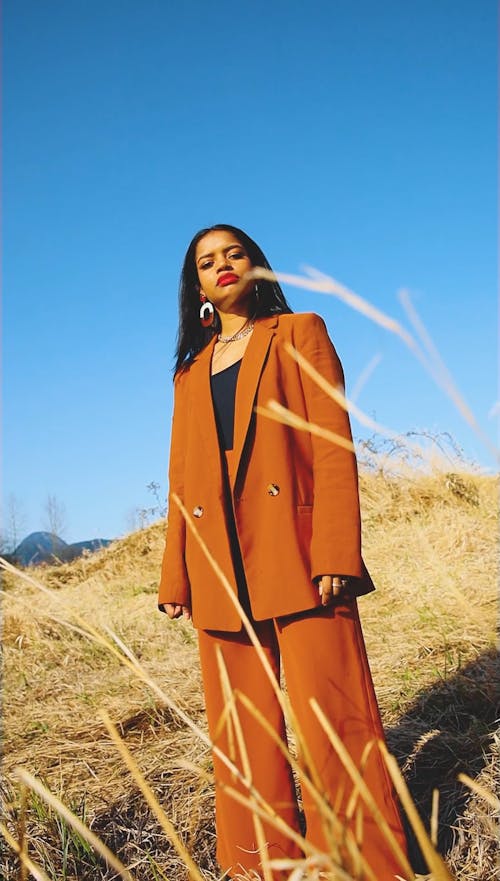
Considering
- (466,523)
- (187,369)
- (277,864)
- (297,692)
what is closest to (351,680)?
(297,692)

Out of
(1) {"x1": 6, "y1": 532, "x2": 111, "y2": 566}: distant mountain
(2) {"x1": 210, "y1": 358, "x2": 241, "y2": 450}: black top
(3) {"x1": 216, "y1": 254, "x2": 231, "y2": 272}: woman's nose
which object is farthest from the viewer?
(1) {"x1": 6, "y1": 532, "x2": 111, "y2": 566}: distant mountain

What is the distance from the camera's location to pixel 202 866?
2223mm

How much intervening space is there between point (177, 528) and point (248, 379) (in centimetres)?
55

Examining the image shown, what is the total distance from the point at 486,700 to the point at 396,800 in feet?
3.67

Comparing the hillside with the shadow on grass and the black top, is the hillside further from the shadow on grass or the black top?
the black top

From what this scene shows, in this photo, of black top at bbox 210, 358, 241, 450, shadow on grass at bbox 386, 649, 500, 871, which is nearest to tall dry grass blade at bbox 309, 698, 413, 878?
black top at bbox 210, 358, 241, 450

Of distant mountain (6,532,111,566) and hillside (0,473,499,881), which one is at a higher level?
distant mountain (6,532,111,566)

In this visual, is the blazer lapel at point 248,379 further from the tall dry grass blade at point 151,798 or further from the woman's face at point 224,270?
the tall dry grass blade at point 151,798

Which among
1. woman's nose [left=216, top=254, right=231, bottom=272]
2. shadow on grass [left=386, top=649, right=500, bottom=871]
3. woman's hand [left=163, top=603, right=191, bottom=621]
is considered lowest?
shadow on grass [left=386, top=649, right=500, bottom=871]

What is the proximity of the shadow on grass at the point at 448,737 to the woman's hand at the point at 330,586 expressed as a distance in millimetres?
794

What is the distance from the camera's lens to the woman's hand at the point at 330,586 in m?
1.85

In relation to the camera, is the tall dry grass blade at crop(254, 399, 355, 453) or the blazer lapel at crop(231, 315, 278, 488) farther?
the blazer lapel at crop(231, 315, 278, 488)

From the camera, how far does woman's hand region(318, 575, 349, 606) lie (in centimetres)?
185

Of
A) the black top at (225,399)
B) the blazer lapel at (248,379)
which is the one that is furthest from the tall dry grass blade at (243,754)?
the black top at (225,399)
